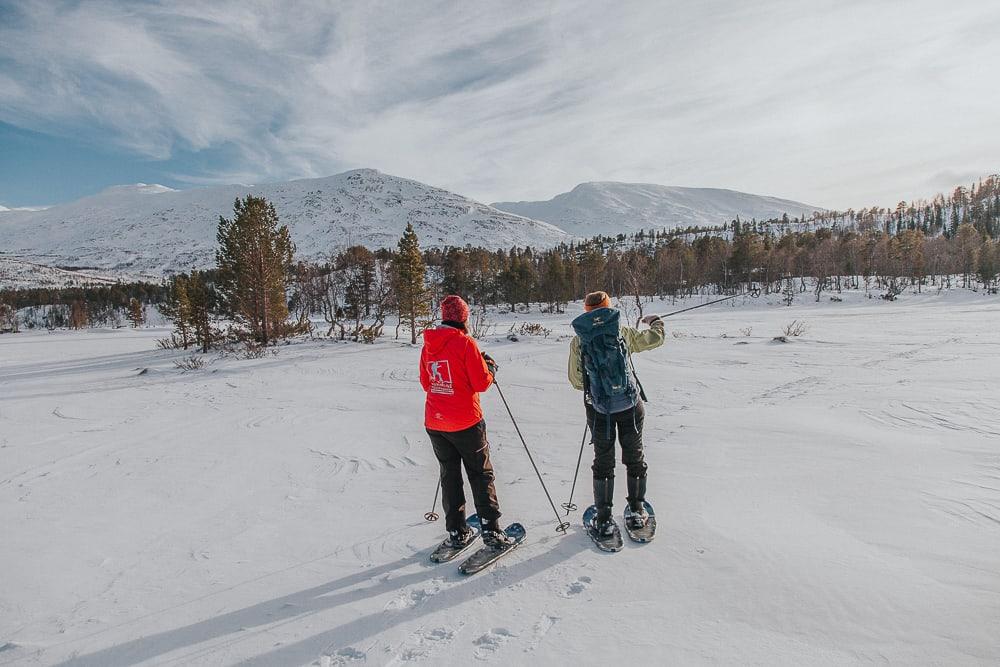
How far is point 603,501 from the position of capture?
3.77 metres

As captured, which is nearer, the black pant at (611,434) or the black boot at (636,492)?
the black pant at (611,434)

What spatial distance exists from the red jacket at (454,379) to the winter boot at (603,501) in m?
1.16

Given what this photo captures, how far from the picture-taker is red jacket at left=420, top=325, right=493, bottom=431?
139 inches

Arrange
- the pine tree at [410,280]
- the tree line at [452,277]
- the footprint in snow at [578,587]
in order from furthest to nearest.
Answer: the pine tree at [410,280]
the tree line at [452,277]
the footprint in snow at [578,587]

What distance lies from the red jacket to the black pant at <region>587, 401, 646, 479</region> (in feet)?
3.28

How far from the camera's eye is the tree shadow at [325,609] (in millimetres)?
2719

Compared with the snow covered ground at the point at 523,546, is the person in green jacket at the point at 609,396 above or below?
above

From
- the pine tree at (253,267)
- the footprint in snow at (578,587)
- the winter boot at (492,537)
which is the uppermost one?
the pine tree at (253,267)

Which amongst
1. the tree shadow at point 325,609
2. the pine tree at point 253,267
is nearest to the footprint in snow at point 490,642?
the tree shadow at point 325,609

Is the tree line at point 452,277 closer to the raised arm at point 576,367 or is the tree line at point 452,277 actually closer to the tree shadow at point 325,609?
the raised arm at point 576,367

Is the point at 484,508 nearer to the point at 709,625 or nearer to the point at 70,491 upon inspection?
the point at 709,625

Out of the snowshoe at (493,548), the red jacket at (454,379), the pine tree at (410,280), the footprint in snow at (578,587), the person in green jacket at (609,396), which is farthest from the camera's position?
the pine tree at (410,280)

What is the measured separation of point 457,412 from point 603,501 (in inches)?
56.4

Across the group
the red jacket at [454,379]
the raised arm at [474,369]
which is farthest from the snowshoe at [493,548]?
the raised arm at [474,369]
